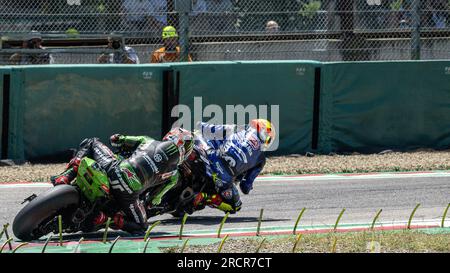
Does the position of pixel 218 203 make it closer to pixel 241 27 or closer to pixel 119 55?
pixel 241 27

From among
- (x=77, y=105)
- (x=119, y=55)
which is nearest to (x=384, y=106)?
(x=119, y=55)

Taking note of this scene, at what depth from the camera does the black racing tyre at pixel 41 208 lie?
8.11 m

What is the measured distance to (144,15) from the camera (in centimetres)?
1468

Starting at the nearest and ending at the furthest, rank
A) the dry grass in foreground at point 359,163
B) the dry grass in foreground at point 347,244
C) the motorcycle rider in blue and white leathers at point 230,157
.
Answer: the dry grass in foreground at point 347,244 < the motorcycle rider in blue and white leathers at point 230,157 < the dry grass in foreground at point 359,163

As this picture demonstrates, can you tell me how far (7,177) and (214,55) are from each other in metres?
4.13

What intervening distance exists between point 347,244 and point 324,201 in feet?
10.7

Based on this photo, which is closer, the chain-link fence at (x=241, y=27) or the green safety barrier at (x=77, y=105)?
the green safety barrier at (x=77, y=105)

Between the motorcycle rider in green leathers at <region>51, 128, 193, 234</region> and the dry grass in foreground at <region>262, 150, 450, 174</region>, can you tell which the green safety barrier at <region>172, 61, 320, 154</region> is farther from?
the motorcycle rider in green leathers at <region>51, 128, 193, 234</region>

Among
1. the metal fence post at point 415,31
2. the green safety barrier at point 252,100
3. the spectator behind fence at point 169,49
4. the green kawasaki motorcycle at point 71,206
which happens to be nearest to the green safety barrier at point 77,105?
the green safety barrier at point 252,100

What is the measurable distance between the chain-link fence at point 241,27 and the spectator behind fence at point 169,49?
0.12 metres

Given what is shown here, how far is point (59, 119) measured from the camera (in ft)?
44.3

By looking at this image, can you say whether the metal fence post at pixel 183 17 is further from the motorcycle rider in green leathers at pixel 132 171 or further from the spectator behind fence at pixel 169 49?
the motorcycle rider in green leathers at pixel 132 171

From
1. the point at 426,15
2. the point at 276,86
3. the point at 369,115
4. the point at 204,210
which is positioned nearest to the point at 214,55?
the point at 276,86

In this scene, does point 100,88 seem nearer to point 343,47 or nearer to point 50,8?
point 50,8
